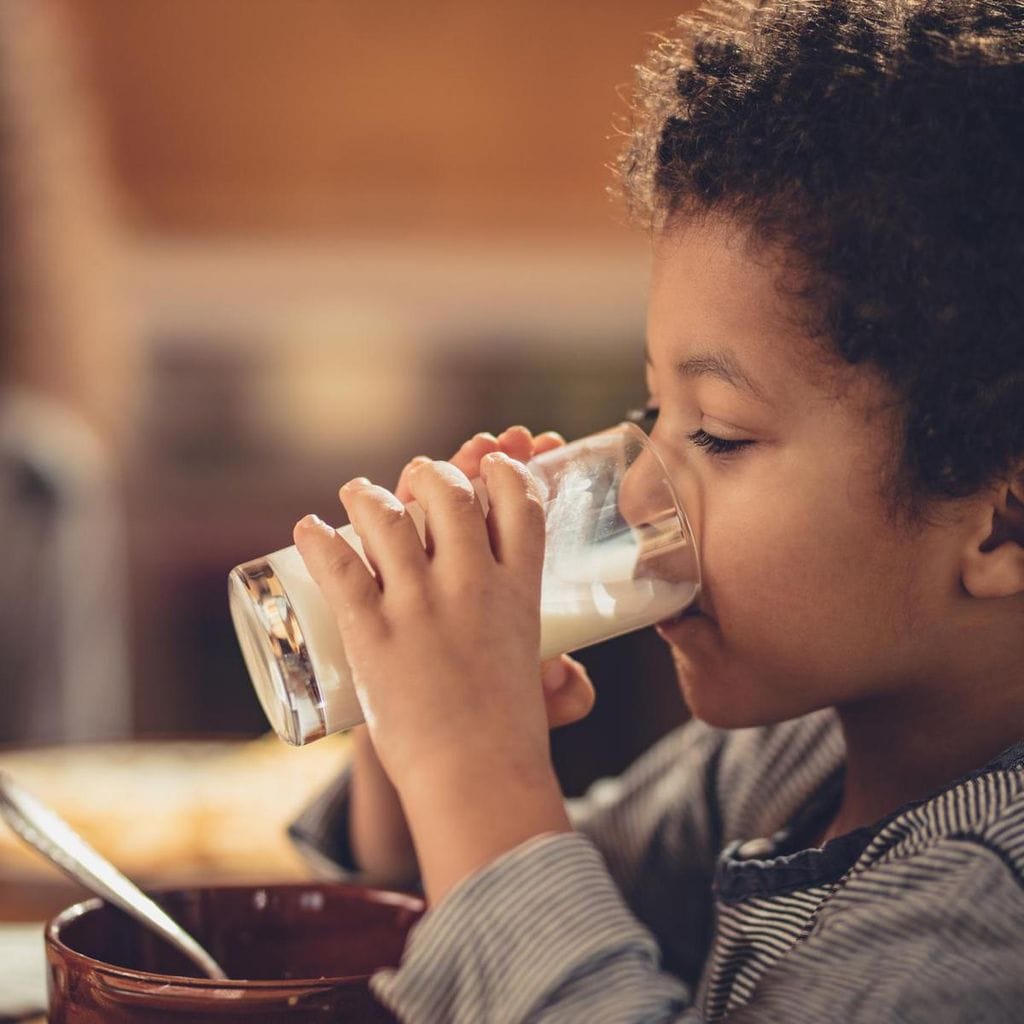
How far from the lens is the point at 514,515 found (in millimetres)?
642

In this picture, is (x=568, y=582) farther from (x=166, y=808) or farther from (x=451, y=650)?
(x=166, y=808)

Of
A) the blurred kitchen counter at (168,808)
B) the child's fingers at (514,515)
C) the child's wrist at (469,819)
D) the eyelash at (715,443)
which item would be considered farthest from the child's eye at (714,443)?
the blurred kitchen counter at (168,808)

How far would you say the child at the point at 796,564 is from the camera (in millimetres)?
554

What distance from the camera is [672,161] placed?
784 millimetres

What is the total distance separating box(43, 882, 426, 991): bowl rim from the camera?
49cm

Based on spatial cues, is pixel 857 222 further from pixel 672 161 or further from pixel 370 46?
pixel 370 46

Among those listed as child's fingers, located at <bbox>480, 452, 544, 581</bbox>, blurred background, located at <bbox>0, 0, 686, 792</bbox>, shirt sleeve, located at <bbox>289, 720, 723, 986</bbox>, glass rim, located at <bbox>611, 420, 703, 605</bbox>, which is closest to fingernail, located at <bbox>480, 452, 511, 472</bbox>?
child's fingers, located at <bbox>480, 452, 544, 581</bbox>

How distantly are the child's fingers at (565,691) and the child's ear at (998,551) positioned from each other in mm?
250

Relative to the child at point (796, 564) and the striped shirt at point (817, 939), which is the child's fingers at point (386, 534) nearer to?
the child at point (796, 564)

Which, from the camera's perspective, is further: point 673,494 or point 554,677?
point 554,677

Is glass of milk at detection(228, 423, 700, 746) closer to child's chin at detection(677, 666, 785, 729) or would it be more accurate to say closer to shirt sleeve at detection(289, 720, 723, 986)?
child's chin at detection(677, 666, 785, 729)

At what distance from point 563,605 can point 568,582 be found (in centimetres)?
1

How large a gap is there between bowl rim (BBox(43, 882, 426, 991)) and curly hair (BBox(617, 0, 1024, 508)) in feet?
1.14

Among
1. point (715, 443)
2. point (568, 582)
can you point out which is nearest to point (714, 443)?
point (715, 443)
